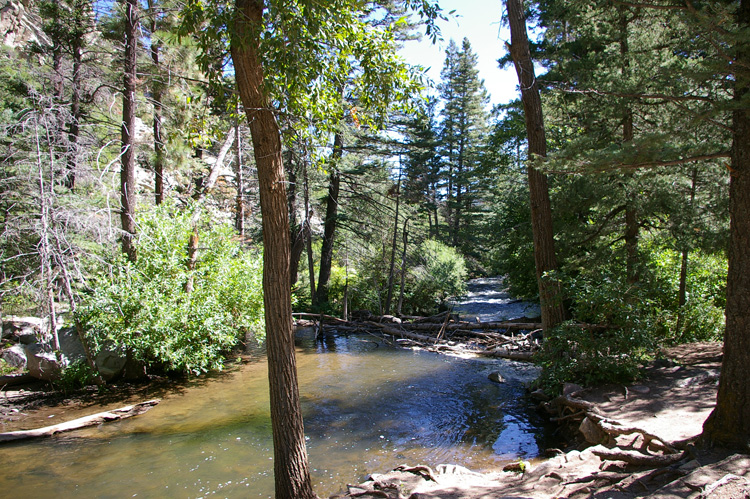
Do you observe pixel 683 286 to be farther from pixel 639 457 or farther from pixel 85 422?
pixel 85 422

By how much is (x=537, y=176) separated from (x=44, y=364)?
11474 mm

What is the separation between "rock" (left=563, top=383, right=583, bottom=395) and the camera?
24.9ft

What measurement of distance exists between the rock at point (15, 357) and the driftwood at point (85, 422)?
3.60m

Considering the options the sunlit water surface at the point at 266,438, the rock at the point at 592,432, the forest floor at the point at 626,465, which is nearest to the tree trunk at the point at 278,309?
the forest floor at the point at 626,465

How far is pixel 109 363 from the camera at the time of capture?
10.5 meters

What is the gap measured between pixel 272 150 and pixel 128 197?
7073mm

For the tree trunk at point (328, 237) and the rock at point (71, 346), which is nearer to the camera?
the rock at point (71, 346)

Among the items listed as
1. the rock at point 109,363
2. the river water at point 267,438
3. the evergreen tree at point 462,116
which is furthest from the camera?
the evergreen tree at point 462,116

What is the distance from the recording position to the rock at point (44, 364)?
9844 mm

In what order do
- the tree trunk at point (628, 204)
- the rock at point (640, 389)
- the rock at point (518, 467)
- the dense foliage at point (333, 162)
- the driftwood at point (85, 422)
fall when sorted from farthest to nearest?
the tree trunk at point (628, 204) → the driftwood at point (85, 422) → the rock at point (640, 389) → the rock at point (518, 467) → the dense foliage at point (333, 162)

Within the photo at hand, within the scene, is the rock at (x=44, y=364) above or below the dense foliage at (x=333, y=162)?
below

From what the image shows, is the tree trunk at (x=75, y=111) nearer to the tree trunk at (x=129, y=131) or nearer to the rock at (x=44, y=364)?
the tree trunk at (x=129, y=131)

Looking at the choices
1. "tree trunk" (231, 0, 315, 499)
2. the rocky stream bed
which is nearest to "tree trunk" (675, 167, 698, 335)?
the rocky stream bed

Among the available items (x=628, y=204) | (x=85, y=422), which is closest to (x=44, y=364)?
(x=85, y=422)
